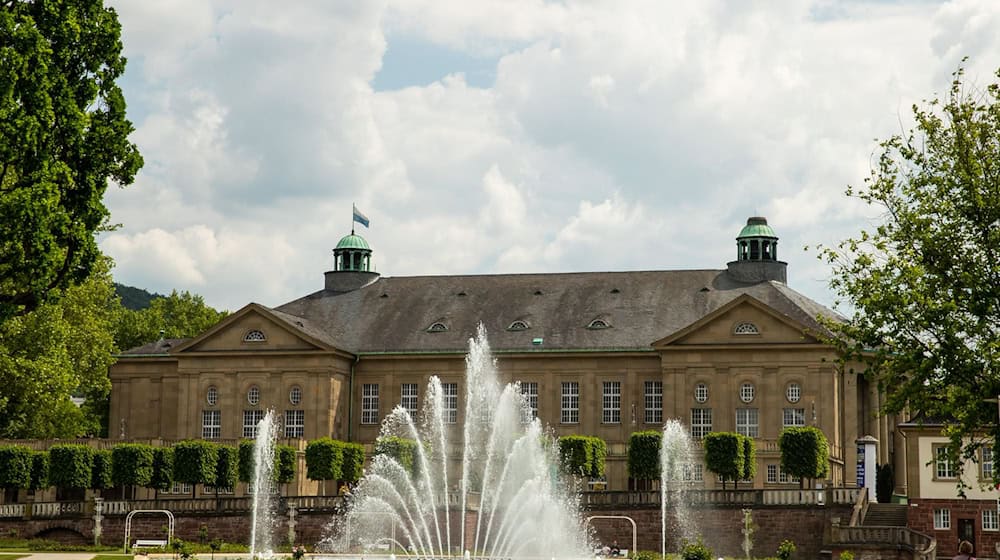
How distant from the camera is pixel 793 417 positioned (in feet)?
235

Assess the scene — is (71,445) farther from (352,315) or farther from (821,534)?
(821,534)

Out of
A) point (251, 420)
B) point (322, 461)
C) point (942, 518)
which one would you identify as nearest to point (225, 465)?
point (322, 461)

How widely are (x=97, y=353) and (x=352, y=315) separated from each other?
14.8 m

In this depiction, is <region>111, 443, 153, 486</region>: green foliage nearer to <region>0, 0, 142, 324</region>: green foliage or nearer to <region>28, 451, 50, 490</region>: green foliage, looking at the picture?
<region>28, 451, 50, 490</region>: green foliage

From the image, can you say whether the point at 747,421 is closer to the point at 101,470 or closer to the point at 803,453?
the point at 803,453

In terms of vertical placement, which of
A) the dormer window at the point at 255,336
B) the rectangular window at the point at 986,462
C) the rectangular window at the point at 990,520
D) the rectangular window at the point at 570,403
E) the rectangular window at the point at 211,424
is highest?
the dormer window at the point at 255,336

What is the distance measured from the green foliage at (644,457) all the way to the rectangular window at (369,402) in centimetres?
1819

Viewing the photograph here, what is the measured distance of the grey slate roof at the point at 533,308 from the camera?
76.7 meters

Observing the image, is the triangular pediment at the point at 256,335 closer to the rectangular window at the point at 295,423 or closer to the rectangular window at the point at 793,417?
the rectangular window at the point at 295,423

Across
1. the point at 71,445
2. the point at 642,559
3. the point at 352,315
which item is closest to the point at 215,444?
the point at 71,445

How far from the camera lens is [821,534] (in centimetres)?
5859

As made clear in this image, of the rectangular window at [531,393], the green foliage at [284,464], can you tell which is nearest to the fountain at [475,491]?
the rectangular window at [531,393]

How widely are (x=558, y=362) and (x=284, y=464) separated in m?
15.6

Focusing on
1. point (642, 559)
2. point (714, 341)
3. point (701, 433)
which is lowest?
point (642, 559)
